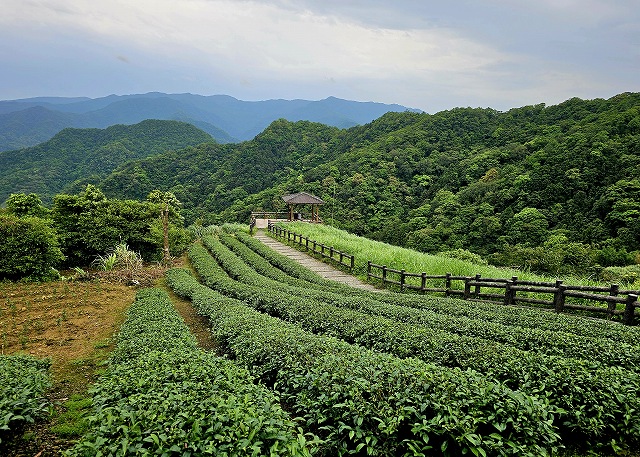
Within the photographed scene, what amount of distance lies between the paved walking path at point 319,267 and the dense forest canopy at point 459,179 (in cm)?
1097

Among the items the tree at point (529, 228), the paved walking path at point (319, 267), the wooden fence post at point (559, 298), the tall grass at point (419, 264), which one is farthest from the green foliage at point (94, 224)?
the tree at point (529, 228)

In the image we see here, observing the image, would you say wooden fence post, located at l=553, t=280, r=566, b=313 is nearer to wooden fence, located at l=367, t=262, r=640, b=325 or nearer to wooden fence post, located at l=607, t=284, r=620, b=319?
wooden fence, located at l=367, t=262, r=640, b=325

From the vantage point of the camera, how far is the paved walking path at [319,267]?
16.3 meters

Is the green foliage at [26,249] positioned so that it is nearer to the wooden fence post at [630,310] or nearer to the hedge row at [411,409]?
the hedge row at [411,409]

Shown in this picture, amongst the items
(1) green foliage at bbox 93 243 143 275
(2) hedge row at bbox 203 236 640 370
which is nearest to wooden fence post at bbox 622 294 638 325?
(2) hedge row at bbox 203 236 640 370

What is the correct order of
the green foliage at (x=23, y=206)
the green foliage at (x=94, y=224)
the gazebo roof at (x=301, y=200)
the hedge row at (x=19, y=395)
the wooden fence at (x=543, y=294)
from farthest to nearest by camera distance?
the gazebo roof at (x=301, y=200), the green foliage at (x=94, y=224), the green foliage at (x=23, y=206), the wooden fence at (x=543, y=294), the hedge row at (x=19, y=395)

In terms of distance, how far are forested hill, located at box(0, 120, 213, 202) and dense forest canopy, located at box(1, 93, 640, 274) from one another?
13.6 m

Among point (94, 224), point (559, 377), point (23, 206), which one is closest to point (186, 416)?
point (559, 377)

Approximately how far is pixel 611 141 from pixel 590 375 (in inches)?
1377

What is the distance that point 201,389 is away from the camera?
364 cm

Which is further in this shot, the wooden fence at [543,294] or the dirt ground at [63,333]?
the wooden fence at [543,294]

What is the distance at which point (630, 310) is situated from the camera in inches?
320

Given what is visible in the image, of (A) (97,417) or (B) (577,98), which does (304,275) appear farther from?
(B) (577,98)

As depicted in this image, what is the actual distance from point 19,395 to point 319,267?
627 inches
